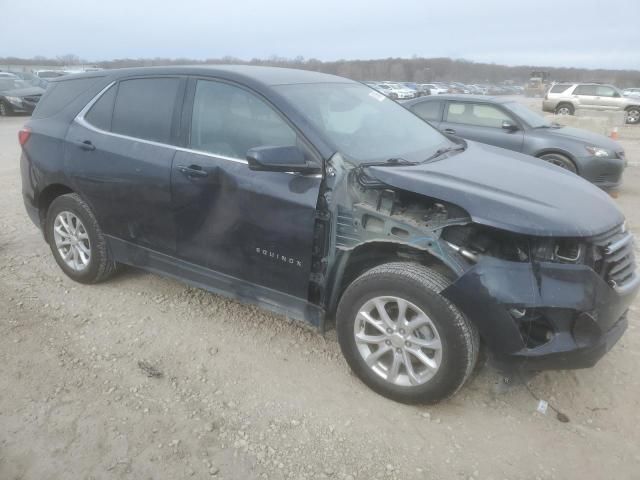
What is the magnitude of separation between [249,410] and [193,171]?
1.48 m

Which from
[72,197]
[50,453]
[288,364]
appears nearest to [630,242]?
[288,364]

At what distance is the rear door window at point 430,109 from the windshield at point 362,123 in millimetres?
5146

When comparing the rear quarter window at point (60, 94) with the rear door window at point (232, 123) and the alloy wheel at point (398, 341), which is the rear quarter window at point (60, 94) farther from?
the alloy wheel at point (398, 341)

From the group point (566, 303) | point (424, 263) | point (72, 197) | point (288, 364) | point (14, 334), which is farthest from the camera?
point (72, 197)

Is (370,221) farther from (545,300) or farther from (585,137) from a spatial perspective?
(585,137)

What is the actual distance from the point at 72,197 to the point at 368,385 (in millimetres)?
2704

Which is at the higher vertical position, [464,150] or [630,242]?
[464,150]

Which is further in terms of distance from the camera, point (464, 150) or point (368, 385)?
point (464, 150)

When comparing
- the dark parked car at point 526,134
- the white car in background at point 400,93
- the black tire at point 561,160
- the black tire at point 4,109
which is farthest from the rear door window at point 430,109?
the white car in background at point 400,93

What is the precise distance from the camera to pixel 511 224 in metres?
2.40

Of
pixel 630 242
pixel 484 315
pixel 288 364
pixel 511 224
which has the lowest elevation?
pixel 288 364

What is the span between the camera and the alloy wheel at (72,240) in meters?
4.01

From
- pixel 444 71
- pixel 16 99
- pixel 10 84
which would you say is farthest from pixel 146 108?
pixel 444 71

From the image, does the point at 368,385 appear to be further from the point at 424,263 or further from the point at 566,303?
the point at 566,303
